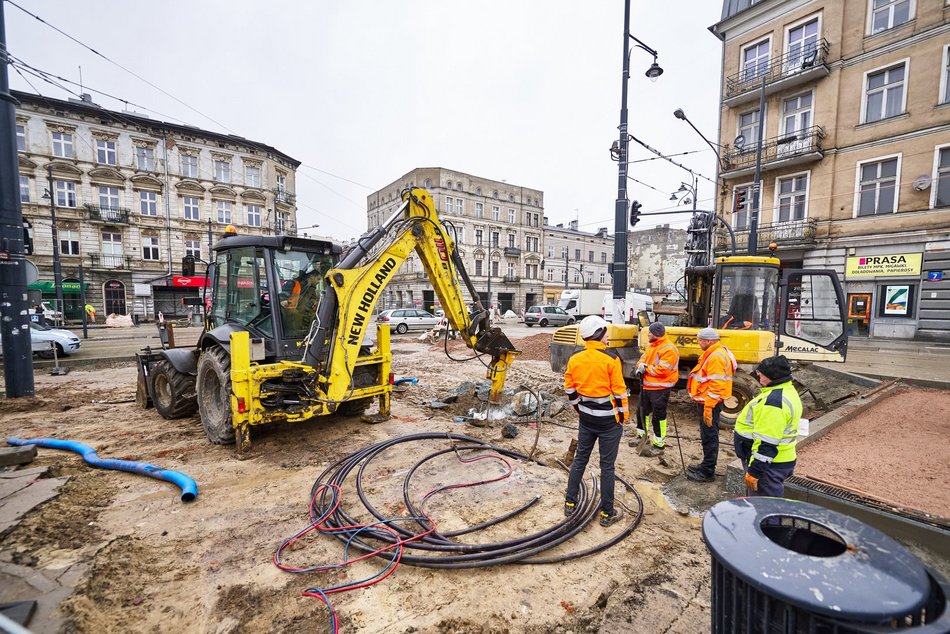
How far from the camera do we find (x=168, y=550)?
11.7 ft

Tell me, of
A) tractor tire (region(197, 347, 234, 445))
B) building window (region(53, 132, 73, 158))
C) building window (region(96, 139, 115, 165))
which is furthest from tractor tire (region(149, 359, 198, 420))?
building window (region(53, 132, 73, 158))

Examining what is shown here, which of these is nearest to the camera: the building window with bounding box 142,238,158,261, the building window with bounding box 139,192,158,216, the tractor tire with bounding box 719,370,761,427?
the tractor tire with bounding box 719,370,761,427

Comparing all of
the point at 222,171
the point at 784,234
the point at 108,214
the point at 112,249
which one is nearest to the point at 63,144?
the point at 108,214

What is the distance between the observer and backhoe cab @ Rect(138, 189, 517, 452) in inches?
216

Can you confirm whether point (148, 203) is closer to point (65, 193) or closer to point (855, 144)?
point (65, 193)

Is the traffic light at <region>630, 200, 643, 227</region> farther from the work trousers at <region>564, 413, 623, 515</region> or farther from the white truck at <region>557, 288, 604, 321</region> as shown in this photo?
the white truck at <region>557, 288, 604, 321</region>

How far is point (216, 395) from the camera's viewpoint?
6.22 metres

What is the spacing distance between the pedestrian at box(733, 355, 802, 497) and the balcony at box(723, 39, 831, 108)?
1856 cm

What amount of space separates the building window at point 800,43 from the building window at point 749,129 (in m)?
2.27

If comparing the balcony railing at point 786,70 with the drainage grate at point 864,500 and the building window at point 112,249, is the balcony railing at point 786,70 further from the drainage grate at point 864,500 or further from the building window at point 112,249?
the building window at point 112,249

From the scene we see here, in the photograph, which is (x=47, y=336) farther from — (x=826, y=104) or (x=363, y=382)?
(x=826, y=104)

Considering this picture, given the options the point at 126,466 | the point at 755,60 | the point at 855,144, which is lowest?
the point at 126,466

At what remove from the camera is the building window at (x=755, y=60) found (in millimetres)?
20103

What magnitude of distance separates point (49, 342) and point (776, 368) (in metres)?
18.9
